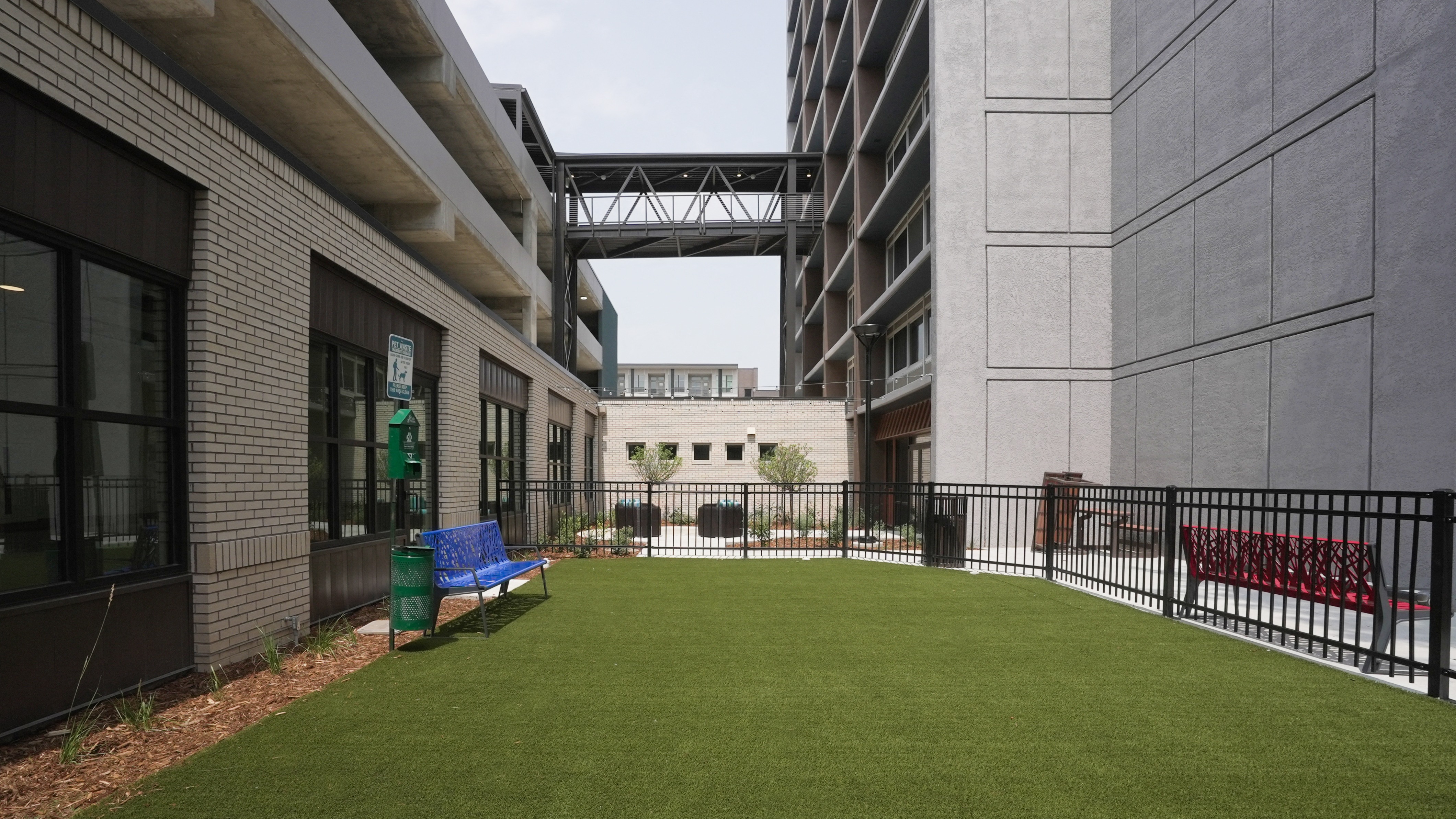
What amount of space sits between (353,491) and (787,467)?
18.2m

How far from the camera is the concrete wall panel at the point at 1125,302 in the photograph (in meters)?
17.7

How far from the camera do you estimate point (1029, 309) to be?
1867 centimetres

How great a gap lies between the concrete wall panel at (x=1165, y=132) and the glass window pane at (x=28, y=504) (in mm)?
17399

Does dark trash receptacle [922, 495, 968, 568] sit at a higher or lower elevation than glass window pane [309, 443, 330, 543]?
lower

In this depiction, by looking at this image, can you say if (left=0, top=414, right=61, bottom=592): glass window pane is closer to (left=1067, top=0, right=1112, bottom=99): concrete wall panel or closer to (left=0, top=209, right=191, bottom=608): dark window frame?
(left=0, top=209, right=191, bottom=608): dark window frame

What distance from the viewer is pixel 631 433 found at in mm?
30312

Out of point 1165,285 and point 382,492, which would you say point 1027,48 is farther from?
point 382,492

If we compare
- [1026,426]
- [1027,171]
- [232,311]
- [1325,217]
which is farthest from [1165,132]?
→ [232,311]

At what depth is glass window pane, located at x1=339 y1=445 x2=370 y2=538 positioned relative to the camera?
910cm

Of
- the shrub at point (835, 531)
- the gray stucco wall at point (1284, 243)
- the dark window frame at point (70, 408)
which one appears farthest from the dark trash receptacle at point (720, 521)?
the dark window frame at point (70, 408)

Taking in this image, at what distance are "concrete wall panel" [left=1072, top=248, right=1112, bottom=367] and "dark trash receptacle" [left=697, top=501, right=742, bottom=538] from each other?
8.80 meters

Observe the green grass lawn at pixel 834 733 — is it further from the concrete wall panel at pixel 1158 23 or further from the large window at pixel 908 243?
the large window at pixel 908 243

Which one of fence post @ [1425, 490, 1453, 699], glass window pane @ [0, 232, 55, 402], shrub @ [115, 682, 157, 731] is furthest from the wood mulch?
fence post @ [1425, 490, 1453, 699]

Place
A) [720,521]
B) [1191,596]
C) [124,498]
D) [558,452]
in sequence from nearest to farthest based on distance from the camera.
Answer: [124,498] → [1191,596] → [720,521] → [558,452]
